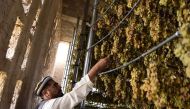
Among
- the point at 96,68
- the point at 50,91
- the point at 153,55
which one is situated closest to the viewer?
the point at 153,55

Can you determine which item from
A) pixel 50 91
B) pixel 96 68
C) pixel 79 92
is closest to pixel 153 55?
Result: pixel 96 68

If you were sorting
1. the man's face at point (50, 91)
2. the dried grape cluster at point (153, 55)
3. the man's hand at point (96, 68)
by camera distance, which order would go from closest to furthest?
the dried grape cluster at point (153, 55) → the man's hand at point (96, 68) → the man's face at point (50, 91)

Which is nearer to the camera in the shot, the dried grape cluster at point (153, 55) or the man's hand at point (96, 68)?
the dried grape cluster at point (153, 55)

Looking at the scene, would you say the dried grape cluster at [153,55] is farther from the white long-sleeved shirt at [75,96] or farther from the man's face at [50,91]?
the man's face at [50,91]

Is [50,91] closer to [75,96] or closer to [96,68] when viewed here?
[75,96]

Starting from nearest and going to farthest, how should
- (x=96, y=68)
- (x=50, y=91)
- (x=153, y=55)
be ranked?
(x=153, y=55)
(x=96, y=68)
(x=50, y=91)

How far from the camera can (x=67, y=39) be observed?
573 inches

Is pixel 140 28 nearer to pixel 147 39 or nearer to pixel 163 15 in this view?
pixel 147 39

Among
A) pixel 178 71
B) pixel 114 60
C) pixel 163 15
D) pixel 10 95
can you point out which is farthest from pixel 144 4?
pixel 10 95

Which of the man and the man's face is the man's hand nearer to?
the man

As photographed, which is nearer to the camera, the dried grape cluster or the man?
the dried grape cluster

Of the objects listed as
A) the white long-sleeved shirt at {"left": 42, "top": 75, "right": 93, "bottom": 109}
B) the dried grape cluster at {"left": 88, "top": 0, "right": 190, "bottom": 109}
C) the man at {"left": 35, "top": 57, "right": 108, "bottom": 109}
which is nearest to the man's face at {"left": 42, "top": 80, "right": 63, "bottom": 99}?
the man at {"left": 35, "top": 57, "right": 108, "bottom": 109}

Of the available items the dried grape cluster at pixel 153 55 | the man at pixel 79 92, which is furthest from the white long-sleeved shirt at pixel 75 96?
the dried grape cluster at pixel 153 55

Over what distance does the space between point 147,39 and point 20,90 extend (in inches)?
97.4
